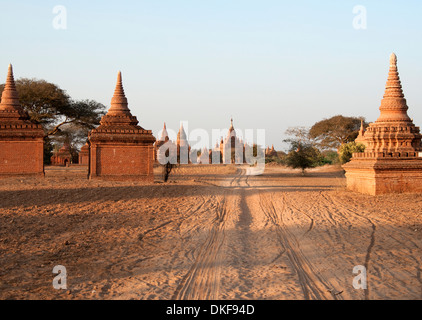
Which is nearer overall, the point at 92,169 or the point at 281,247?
the point at 281,247

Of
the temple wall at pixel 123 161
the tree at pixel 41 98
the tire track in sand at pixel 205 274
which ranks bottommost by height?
the tire track in sand at pixel 205 274

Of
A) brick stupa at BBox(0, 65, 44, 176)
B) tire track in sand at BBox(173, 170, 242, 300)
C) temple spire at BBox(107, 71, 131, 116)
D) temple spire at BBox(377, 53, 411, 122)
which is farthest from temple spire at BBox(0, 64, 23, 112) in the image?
temple spire at BBox(377, 53, 411, 122)

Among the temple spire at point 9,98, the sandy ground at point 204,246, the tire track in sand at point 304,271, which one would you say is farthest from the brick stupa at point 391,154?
the temple spire at point 9,98

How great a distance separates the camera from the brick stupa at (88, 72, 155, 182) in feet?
72.5

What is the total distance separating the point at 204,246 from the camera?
870 centimetres

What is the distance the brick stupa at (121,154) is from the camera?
72.5 ft

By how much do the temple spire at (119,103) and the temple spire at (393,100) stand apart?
13.6m

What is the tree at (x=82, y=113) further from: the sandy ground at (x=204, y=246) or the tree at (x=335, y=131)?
the tree at (x=335, y=131)

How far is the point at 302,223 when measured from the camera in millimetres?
11250

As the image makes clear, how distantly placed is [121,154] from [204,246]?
14.5 metres
